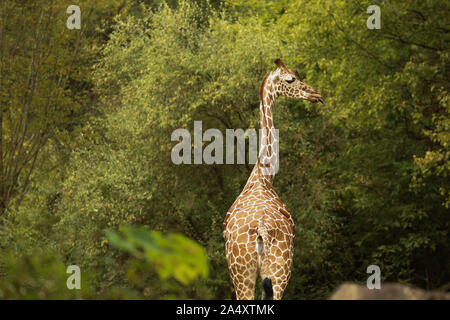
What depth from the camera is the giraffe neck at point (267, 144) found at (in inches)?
326

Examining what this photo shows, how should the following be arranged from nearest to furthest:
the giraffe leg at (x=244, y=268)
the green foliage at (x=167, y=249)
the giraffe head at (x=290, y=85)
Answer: the green foliage at (x=167, y=249)
the giraffe leg at (x=244, y=268)
the giraffe head at (x=290, y=85)

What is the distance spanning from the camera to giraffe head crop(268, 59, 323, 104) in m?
8.44

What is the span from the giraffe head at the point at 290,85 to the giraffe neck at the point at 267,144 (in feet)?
0.17

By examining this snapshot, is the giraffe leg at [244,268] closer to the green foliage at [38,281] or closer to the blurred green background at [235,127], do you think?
the green foliage at [38,281]

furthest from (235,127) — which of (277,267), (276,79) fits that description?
(277,267)

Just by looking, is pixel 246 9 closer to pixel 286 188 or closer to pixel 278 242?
pixel 286 188

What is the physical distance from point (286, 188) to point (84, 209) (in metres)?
3.69

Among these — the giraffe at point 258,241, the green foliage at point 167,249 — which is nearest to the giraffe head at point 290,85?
the giraffe at point 258,241

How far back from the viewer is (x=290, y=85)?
27.9 ft

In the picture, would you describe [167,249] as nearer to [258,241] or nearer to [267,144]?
[258,241]

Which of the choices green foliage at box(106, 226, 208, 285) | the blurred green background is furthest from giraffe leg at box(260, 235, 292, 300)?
the blurred green background

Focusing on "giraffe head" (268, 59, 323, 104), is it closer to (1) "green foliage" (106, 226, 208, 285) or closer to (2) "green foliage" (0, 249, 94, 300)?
(2) "green foliage" (0, 249, 94, 300)

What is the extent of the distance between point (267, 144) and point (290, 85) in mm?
735
